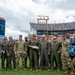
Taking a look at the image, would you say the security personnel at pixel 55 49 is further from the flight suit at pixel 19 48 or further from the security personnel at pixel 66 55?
the flight suit at pixel 19 48

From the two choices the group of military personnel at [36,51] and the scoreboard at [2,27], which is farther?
the scoreboard at [2,27]

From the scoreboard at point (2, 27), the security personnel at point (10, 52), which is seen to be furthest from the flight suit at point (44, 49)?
the scoreboard at point (2, 27)

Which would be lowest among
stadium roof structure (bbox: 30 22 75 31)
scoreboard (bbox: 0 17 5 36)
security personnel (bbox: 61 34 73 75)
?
security personnel (bbox: 61 34 73 75)

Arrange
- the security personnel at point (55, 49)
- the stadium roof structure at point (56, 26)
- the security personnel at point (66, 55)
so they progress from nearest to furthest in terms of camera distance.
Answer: the security personnel at point (66, 55)
the security personnel at point (55, 49)
the stadium roof structure at point (56, 26)

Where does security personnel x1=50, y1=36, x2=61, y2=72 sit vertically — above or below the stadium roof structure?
below

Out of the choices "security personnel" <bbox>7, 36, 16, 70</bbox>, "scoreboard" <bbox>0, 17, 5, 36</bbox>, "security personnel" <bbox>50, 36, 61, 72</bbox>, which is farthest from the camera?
"scoreboard" <bbox>0, 17, 5, 36</bbox>

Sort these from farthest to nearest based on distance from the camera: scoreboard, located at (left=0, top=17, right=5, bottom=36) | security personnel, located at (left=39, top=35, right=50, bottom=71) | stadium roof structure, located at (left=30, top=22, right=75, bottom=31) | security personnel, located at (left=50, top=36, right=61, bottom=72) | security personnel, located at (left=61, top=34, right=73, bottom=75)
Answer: stadium roof structure, located at (left=30, top=22, right=75, bottom=31), scoreboard, located at (left=0, top=17, right=5, bottom=36), security personnel, located at (left=39, top=35, right=50, bottom=71), security personnel, located at (left=50, top=36, right=61, bottom=72), security personnel, located at (left=61, top=34, right=73, bottom=75)

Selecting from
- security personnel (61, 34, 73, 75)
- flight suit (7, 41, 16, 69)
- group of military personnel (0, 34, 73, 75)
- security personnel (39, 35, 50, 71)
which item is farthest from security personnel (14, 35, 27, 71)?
security personnel (61, 34, 73, 75)

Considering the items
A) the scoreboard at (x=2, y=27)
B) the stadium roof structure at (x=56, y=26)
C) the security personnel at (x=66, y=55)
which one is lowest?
the security personnel at (x=66, y=55)

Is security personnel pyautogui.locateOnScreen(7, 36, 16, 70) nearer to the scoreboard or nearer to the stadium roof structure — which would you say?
the scoreboard

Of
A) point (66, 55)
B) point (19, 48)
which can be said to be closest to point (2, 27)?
point (19, 48)

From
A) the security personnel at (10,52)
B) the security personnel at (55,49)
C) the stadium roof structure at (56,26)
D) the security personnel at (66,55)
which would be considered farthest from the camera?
the stadium roof structure at (56,26)

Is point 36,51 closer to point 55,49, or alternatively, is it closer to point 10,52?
point 55,49

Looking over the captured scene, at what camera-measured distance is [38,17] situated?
62562 mm
